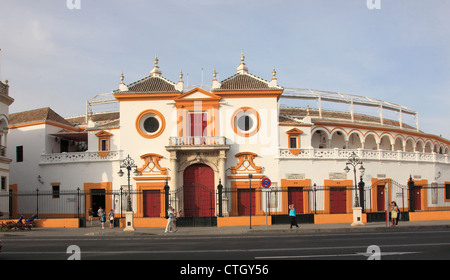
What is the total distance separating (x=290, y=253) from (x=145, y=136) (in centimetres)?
2351

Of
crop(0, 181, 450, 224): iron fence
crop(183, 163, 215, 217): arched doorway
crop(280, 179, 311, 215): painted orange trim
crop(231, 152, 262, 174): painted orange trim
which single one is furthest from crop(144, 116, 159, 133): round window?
crop(280, 179, 311, 215): painted orange trim

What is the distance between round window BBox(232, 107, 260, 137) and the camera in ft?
120

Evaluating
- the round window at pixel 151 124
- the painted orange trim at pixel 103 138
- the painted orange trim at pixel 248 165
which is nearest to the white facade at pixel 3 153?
the painted orange trim at pixel 103 138

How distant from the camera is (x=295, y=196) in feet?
120

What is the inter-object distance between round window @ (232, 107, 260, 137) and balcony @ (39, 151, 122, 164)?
9.29 m

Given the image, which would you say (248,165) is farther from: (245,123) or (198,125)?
(198,125)

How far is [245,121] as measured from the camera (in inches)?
1447

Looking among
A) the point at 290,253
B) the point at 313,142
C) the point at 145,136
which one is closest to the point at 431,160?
the point at 313,142

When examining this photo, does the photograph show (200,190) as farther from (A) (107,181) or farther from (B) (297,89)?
(B) (297,89)

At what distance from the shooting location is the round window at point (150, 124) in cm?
3641

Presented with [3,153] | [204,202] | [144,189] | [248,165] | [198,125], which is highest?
[198,125]

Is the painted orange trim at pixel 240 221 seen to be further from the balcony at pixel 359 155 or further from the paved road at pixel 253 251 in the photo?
the paved road at pixel 253 251

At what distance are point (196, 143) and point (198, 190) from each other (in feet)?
11.7

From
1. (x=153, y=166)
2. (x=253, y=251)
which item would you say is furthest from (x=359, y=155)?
(x=253, y=251)
